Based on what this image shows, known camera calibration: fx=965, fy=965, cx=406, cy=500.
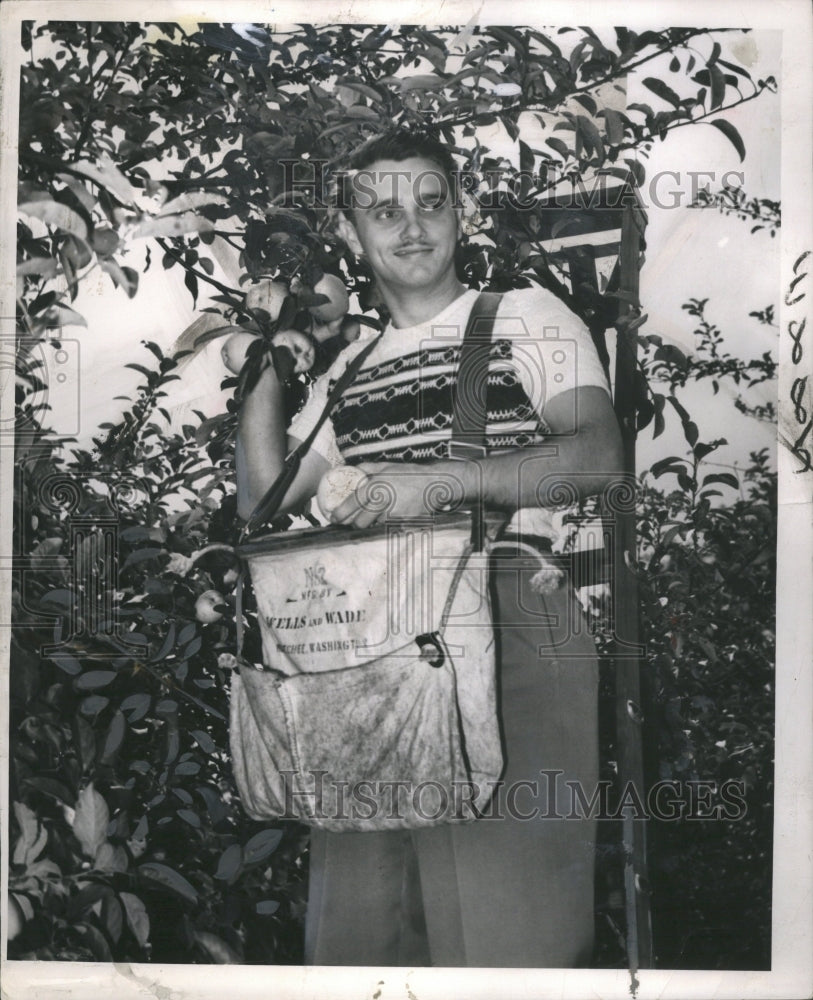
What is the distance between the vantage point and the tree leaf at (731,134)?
1.82 metres

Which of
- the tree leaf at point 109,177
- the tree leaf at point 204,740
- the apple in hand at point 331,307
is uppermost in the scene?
the tree leaf at point 109,177

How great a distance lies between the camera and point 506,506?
5.73 feet

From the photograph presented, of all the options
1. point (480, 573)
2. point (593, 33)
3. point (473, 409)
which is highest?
point (593, 33)

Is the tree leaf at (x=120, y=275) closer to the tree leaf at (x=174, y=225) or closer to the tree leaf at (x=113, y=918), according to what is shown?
the tree leaf at (x=174, y=225)

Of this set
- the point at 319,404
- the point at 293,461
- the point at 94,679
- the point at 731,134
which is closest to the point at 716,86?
the point at 731,134

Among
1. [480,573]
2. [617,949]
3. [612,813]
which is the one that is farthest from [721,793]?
[480,573]

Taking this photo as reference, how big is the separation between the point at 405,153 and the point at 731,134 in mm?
616

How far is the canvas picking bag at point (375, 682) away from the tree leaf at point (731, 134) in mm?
616

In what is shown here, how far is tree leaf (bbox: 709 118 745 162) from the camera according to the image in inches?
71.6

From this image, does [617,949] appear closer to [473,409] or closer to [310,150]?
[473,409]

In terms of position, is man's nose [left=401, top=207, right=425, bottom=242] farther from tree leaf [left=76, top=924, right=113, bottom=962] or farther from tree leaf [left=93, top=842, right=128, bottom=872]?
tree leaf [left=76, top=924, right=113, bottom=962]

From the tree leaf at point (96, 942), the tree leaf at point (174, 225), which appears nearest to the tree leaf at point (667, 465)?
the tree leaf at point (174, 225)

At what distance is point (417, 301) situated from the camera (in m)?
1.80

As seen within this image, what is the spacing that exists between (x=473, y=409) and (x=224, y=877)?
97cm
